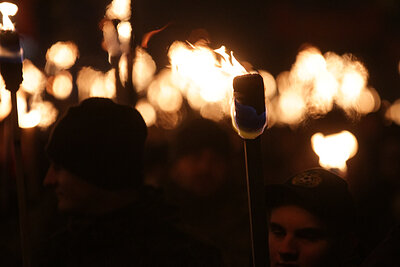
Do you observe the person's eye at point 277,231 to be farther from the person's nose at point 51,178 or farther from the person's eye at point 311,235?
the person's nose at point 51,178

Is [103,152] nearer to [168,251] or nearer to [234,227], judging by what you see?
[168,251]

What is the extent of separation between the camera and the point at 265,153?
479 inches

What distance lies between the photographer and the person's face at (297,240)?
325 centimetres

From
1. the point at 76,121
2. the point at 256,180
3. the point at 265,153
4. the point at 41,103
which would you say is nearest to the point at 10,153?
the point at 265,153

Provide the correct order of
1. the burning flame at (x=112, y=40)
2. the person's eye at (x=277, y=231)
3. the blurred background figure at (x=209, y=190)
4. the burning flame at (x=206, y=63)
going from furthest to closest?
the blurred background figure at (x=209, y=190)
the burning flame at (x=112, y=40)
the person's eye at (x=277, y=231)
the burning flame at (x=206, y=63)

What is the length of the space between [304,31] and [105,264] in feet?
117

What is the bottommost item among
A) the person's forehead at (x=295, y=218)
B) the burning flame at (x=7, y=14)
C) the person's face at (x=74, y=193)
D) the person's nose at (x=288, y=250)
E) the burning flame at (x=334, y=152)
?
the burning flame at (x=334, y=152)

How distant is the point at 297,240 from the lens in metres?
3.29

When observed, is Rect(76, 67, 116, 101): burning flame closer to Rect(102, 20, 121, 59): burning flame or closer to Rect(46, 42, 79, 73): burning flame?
Rect(46, 42, 79, 73): burning flame

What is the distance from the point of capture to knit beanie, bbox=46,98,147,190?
3.43m

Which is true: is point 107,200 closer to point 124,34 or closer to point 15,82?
point 15,82

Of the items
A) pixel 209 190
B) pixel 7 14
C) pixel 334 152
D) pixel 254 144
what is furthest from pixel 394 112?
pixel 254 144

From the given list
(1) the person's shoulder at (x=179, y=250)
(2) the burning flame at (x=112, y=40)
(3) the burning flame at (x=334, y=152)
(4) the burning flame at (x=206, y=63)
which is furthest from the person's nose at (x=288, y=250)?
(3) the burning flame at (x=334, y=152)

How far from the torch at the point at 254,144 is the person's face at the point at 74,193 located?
1585mm
